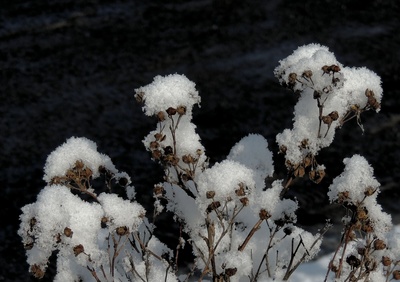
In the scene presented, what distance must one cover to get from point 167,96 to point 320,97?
52cm

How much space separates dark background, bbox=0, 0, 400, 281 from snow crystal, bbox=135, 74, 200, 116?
251cm

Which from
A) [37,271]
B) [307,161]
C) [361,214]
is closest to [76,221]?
[37,271]

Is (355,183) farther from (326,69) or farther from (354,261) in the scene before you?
(326,69)

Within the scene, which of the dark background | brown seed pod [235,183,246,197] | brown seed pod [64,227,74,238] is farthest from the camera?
the dark background

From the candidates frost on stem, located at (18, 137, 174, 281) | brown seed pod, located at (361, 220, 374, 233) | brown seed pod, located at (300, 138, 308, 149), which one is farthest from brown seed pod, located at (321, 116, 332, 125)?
frost on stem, located at (18, 137, 174, 281)

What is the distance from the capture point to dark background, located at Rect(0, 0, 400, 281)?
18.1 feet

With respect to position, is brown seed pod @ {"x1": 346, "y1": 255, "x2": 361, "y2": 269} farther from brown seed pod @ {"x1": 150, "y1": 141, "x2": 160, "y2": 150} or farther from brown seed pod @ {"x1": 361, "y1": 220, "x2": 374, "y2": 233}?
brown seed pod @ {"x1": 150, "y1": 141, "x2": 160, "y2": 150}

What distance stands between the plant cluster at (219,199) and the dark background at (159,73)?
7.54ft

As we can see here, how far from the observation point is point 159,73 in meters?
7.19

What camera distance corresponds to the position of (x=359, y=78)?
7.67 feet

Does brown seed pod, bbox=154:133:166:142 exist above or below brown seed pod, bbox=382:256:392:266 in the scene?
above

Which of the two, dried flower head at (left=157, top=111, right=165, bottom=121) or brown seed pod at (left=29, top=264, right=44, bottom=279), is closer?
brown seed pod at (left=29, top=264, right=44, bottom=279)

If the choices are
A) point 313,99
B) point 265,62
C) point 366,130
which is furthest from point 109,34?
point 313,99

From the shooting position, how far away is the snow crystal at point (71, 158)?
7.52ft
